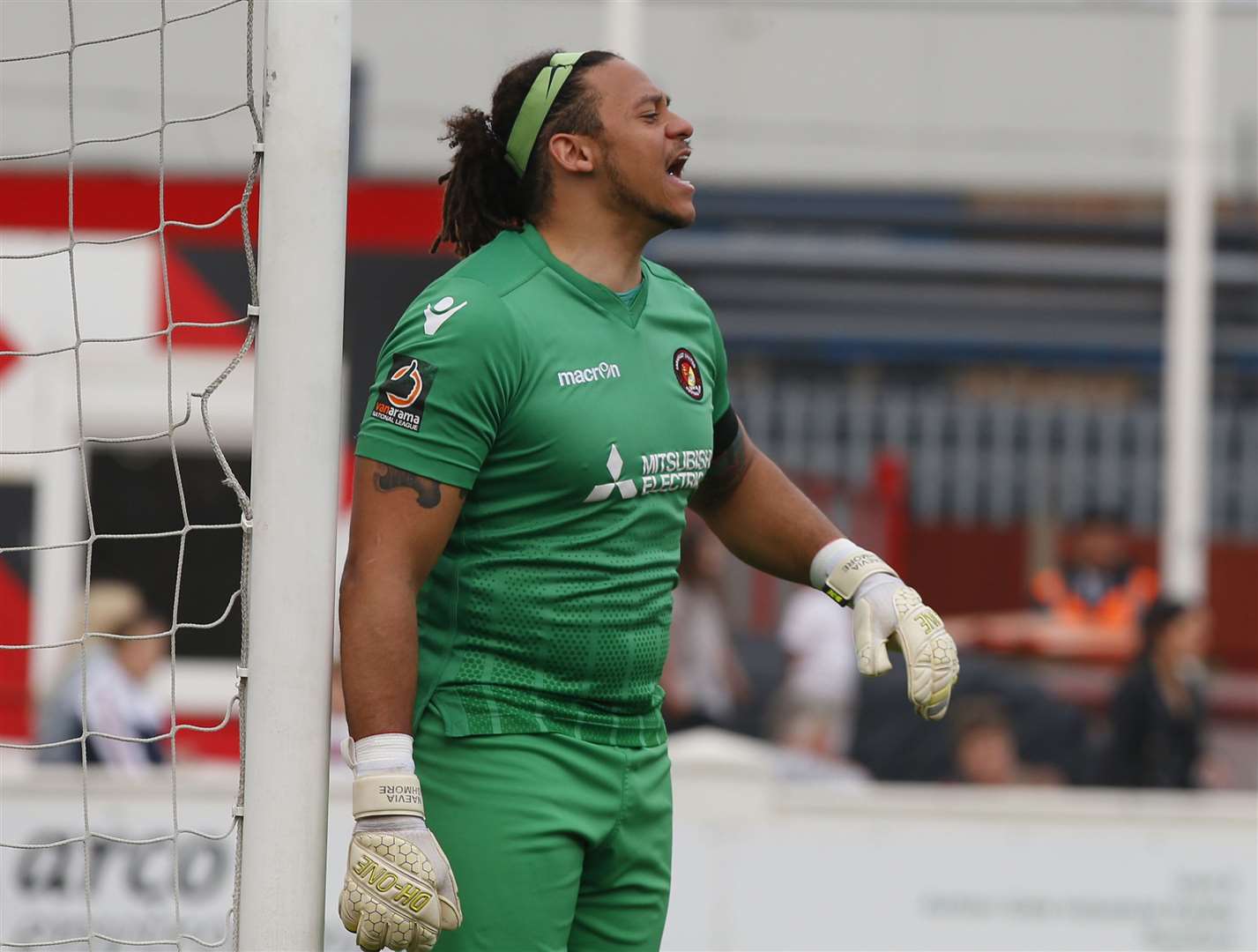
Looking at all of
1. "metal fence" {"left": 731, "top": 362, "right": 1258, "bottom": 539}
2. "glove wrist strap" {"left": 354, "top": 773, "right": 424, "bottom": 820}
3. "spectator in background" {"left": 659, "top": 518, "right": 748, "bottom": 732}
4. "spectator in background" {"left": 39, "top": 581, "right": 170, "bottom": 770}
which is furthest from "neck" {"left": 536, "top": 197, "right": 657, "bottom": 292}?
"metal fence" {"left": 731, "top": 362, "right": 1258, "bottom": 539}

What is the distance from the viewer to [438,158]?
12.3 metres

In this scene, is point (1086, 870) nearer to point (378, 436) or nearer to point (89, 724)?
point (89, 724)

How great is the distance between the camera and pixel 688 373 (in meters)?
2.89

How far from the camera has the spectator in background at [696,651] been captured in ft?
25.5

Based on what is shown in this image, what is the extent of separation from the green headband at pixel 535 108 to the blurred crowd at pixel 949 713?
4.84 metres

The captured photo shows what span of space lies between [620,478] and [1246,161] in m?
13.7

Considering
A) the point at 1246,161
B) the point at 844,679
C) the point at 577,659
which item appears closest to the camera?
the point at 577,659

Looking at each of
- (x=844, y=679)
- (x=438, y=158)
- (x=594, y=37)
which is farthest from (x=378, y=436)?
(x=438, y=158)

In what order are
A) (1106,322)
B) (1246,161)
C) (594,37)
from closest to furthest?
(594,37) < (1106,322) < (1246,161)

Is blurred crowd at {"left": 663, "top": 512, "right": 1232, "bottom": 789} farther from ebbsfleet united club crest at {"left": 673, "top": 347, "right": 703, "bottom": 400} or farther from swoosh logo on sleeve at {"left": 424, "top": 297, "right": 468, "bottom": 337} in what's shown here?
swoosh logo on sleeve at {"left": 424, "top": 297, "right": 468, "bottom": 337}

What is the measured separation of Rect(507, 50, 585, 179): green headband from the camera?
2848 millimetres

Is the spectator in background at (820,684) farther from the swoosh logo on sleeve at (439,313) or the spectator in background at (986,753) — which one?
the swoosh logo on sleeve at (439,313)

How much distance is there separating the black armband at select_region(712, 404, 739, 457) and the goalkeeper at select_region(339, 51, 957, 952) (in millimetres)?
158

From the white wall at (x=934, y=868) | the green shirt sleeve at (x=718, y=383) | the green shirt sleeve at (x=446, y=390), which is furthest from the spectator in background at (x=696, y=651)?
the green shirt sleeve at (x=446, y=390)
